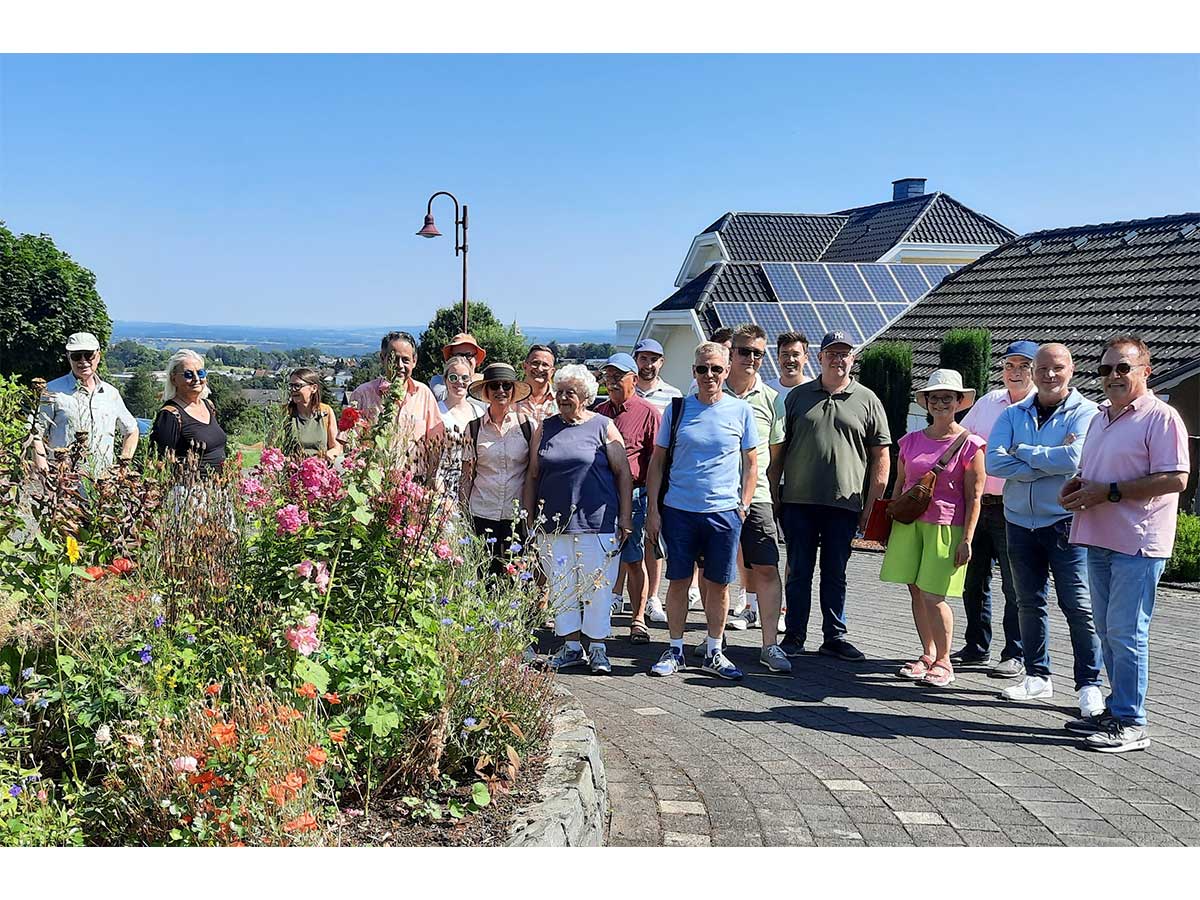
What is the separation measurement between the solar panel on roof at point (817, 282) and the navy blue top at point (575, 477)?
54.7 feet

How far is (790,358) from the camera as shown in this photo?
837 cm

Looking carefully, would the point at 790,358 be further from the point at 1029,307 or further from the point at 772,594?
the point at 1029,307

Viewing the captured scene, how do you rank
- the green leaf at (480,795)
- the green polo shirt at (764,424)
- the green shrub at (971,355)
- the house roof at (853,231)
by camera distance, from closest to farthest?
the green leaf at (480,795), the green polo shirt at (764,424), the green shrub at (971,355), the house roof at (853,231)

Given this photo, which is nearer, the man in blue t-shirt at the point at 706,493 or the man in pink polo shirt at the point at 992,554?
the man in blue t-shirt at the point at 706,493

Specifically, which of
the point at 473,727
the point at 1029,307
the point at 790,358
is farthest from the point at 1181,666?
the point at 1029,307

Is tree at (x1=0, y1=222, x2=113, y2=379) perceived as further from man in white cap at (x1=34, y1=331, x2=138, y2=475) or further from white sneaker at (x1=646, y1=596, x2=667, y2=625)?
white sneaker at (x1=646, y1=596, x2=667, y2=625)

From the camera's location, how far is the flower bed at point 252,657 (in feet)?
13.0

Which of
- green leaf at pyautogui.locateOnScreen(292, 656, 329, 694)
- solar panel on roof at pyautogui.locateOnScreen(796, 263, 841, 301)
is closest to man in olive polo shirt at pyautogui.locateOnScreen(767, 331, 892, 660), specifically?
green leaf at pyautogui.locateOnScreen(292, 656, 329, 694)

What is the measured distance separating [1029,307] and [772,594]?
11.0 m

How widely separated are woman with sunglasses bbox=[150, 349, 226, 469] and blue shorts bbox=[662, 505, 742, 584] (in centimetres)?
315

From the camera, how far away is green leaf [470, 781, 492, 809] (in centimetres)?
440

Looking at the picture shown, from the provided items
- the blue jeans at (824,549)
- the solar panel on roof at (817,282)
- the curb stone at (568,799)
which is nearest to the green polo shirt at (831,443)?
the blue jeans at (824,549)

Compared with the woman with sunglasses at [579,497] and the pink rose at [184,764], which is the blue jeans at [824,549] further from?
the pink rose at [184,764]

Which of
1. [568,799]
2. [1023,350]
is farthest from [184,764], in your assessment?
[1023,350]
